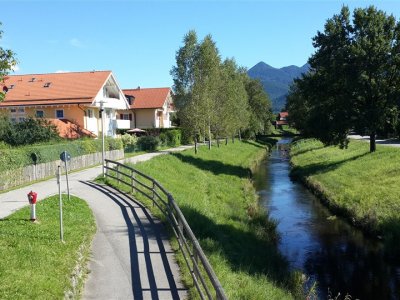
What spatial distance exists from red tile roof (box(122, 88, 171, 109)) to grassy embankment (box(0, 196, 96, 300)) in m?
51.0

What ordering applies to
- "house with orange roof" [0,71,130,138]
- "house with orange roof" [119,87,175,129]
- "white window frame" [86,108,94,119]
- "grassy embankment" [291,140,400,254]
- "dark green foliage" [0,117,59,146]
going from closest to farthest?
"grassy embankment" [291,140,400,254]
"dark green foliage" [0,117,59,146]
"house with orange roof" [0,71,130,138]
"white window frame" [86,108,94,119]
"house with orange roof" [119,87,175,129]

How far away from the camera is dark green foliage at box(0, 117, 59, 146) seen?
32094 millimetres

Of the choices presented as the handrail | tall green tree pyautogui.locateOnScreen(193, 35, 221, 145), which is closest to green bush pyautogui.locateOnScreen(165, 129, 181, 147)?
tall green tree pyautogui.locateOnScreen(193, 35, 221, 145)

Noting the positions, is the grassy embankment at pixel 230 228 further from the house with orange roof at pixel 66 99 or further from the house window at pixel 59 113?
the house window at pixel 59 113

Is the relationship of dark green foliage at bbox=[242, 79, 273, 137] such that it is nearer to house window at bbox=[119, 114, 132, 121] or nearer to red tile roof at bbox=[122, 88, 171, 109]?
red tile roof at bbox=[122, 88, 171, 109]

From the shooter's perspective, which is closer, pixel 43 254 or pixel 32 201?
pixel 43 254

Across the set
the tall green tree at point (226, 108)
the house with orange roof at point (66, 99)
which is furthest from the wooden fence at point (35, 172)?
the tall green tree at point (226, 108)

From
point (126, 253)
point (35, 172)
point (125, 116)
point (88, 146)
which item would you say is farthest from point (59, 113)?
point (126, 253)

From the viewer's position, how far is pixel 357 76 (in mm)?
34281

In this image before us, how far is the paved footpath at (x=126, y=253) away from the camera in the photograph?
29.0ft

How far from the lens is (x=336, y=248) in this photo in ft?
58.4

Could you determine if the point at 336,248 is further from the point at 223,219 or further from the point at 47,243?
the point at 47,243

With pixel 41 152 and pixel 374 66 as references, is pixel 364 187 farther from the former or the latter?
pixel 41 152

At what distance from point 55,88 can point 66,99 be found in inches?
138
